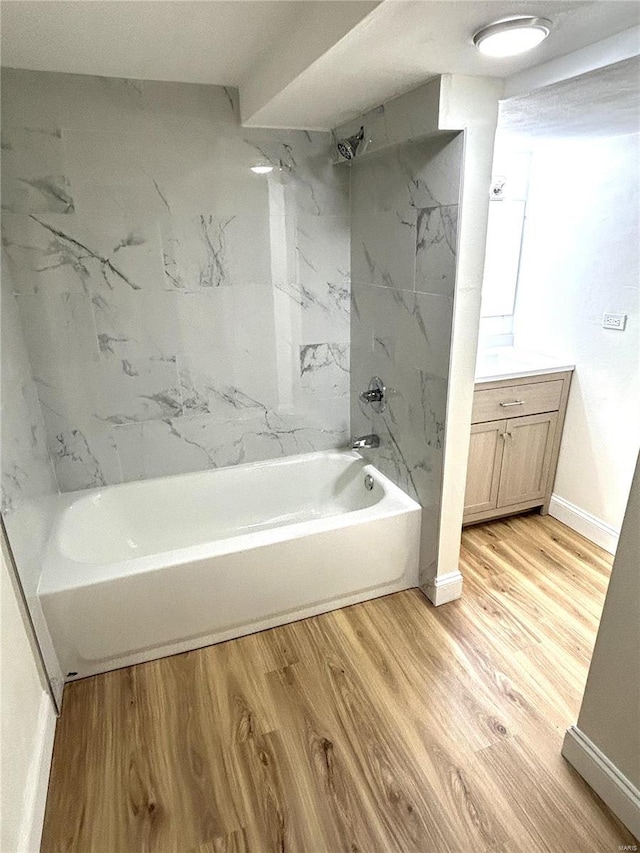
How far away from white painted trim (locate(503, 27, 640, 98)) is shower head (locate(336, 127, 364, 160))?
635 millimetres

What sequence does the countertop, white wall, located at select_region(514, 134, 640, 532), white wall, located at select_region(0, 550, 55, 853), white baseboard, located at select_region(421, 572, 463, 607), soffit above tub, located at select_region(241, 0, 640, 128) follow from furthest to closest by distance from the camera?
the countertop, white wall, located at select_region(514, 134, 640, 532), white baseboard, located at select_region(421, 572, 463, 607), white wall, located at select_region(0, 550, 55, 853), soffit above tub, located at select_region(241, 0, 640, 128)

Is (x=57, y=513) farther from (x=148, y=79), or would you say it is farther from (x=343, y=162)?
(x=343, y=162)

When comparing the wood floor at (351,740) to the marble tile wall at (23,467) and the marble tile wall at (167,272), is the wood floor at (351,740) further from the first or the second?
the marble tile wall at (167,272)

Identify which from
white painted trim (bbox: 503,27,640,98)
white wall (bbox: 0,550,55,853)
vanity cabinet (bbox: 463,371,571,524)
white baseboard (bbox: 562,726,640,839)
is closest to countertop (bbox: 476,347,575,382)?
vanity cabinet (bbox: 463,371,571,524)

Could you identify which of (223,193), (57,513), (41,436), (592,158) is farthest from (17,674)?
(592,158)

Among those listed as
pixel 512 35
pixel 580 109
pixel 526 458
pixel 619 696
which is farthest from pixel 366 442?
pixel 512 35

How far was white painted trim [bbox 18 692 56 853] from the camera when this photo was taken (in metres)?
1.31

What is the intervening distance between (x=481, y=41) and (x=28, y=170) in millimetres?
1728

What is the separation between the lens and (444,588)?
7.34 feet

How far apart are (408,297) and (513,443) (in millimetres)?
1069

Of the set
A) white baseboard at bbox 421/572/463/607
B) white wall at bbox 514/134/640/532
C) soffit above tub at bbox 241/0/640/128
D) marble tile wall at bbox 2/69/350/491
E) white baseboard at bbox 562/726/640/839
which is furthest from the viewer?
white wall at bbox 514/134/640/532

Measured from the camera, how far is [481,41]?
4.14 feet

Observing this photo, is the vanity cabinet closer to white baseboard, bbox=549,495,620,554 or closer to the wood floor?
white baseboard, bbox=549,495,620,554

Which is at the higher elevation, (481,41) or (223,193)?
(481,41)
